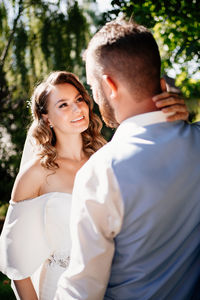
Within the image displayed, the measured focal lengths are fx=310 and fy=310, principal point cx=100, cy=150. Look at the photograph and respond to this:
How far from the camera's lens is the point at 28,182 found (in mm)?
2207

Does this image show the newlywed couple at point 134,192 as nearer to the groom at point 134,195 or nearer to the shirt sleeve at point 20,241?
the groom at point 134,195

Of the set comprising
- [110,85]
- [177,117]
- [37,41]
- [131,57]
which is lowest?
[177,117]

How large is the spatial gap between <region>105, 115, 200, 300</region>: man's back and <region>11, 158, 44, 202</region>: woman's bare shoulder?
102 cm

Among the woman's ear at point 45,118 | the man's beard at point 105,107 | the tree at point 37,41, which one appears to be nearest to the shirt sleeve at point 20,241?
the woman's ear at point 45,118

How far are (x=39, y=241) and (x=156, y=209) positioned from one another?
1.27 meters

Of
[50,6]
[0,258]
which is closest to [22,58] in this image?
[50,6]

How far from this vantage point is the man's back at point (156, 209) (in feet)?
3.97

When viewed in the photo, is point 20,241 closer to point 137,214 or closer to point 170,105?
point 137,214

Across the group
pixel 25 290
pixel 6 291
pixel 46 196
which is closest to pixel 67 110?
pixel 46 196

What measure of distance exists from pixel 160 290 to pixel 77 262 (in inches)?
15.3

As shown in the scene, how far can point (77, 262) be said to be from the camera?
4.07ft

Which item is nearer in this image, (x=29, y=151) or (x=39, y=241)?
(x=39, y=241)

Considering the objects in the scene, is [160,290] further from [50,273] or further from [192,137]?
[50,273]

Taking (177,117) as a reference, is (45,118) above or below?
below
